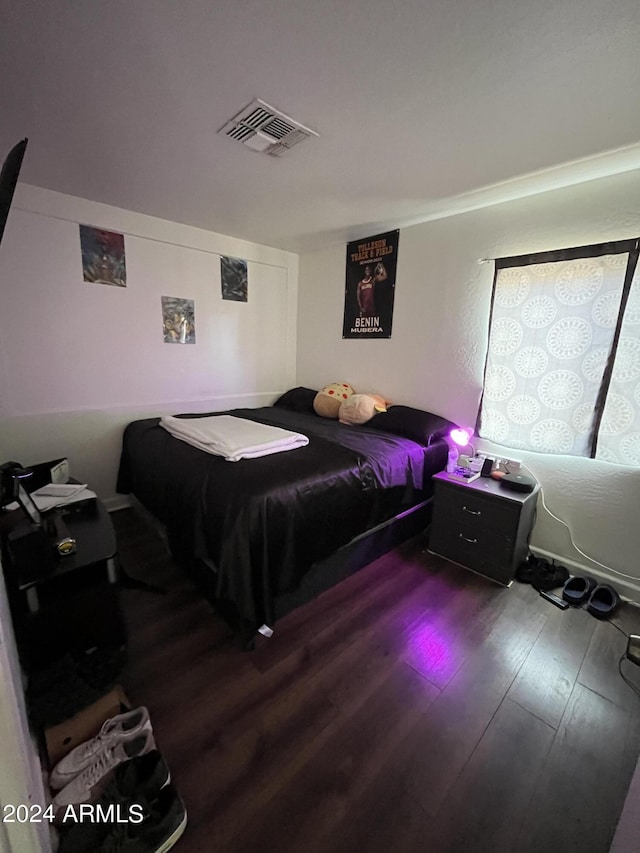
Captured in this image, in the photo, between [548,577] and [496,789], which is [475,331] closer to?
[548,577]

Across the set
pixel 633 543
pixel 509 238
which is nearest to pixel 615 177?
pixel 509 238

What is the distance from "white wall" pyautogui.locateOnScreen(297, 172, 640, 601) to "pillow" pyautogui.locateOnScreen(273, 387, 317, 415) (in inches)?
12.6

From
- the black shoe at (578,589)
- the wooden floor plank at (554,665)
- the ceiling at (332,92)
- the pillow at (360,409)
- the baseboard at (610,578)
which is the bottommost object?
the wooden floor plank at (554,665)

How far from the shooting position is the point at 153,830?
910 millimetres

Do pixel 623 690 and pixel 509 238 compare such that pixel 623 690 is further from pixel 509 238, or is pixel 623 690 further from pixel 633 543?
pixel 509 238

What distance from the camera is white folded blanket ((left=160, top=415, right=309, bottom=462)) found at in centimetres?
192

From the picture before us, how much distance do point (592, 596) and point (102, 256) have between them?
400cm

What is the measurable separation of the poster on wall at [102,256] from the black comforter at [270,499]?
1267 mm

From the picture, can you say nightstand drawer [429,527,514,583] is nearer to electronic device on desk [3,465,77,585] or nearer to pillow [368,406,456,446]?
pillow [368,406,456,446]

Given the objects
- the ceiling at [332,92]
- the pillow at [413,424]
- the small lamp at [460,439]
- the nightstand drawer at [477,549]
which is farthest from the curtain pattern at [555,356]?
the nightstand drawer at [477,549]

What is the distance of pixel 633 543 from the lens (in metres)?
1.98

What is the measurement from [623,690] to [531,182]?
8.70ft

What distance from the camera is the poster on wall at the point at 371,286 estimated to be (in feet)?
9.85

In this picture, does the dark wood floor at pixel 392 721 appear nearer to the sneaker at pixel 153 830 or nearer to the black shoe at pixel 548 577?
the sneaker at pixel 153 830
